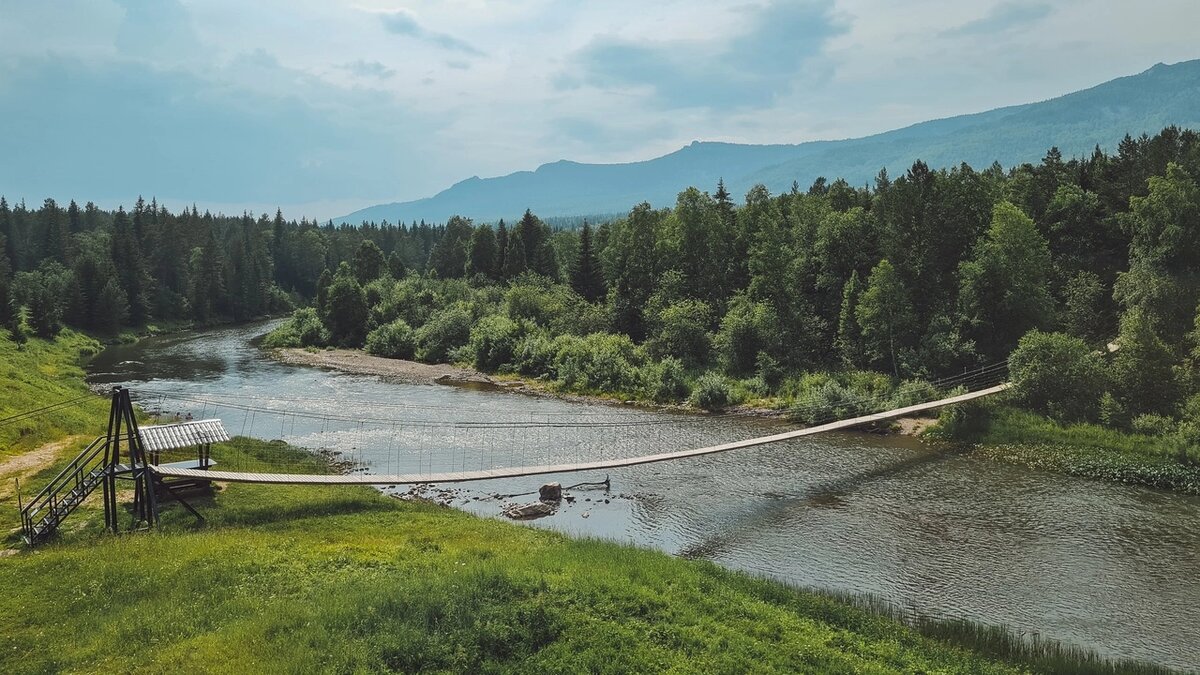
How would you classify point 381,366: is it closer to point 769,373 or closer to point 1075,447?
point 769,373

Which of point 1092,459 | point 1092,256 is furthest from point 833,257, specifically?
point 1092,459

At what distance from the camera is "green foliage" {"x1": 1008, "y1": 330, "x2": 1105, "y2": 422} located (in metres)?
36.1

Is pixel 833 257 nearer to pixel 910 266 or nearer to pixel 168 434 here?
pixel 910 266

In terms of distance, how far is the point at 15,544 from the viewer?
1967 centimetres

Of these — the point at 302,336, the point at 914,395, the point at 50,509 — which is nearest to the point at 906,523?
the point at 914,395

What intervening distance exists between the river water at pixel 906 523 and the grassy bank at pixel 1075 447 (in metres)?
1.27

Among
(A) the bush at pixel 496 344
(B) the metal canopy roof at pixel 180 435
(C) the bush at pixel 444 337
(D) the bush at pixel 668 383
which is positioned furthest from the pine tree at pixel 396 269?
(B) the metal canopy roof at pixel 180 435

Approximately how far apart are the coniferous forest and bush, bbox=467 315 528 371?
216mm

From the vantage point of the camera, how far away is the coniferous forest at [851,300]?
1496 inches

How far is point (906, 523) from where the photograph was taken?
26.5m

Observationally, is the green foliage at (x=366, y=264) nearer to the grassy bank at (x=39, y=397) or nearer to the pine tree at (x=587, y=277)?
the pine tree at (x=587, y=277)

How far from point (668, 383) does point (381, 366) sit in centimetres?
3260

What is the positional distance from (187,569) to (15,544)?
6.46 m

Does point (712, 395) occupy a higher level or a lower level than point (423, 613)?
lower
